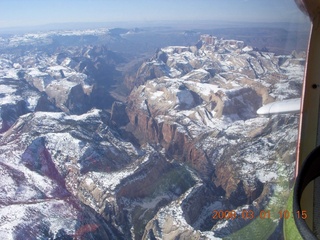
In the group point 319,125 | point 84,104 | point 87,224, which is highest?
point 319,125

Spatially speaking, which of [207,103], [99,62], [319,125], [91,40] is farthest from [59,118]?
[91,40]

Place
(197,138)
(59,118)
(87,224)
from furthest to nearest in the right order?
(197,138) < (59,118) < (87,224)

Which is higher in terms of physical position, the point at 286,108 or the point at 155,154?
the point at 286,108

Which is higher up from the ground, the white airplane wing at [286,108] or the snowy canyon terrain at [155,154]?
the white airplane wing at [286,108]

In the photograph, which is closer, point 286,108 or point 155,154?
point 286,108

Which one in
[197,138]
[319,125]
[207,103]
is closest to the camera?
[319,125]

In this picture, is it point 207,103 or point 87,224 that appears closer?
point 87,224

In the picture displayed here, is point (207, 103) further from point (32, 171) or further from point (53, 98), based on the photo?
point (53, 98)

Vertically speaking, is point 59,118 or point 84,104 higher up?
point 59,118
